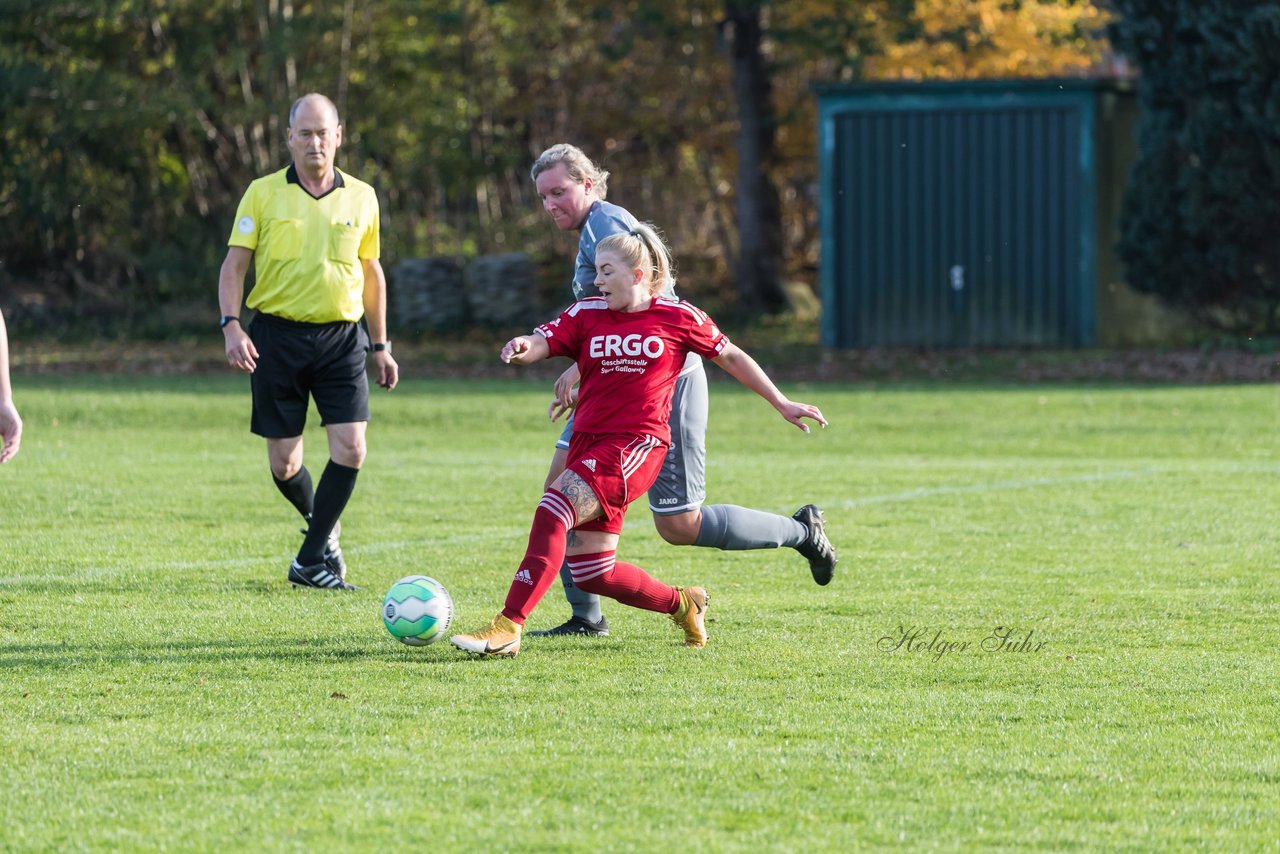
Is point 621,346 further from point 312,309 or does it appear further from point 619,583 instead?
point 312,309

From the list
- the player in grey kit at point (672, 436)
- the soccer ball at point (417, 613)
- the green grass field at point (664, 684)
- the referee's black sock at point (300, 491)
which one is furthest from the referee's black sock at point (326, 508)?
the soccer ball at point (417, 613)

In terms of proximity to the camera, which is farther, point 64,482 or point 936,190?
point 936,190

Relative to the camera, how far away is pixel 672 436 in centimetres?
689

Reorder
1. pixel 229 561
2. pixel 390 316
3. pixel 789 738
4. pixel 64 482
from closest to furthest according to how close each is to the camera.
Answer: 1. pixel 789 738
2. pixel 229 561
3. pixel 64 482
4. pixel 390 316

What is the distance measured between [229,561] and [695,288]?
23.0 m

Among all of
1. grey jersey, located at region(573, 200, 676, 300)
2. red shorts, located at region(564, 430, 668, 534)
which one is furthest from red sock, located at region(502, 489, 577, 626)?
grey jersey, located at region(573, 200, 676, 300)

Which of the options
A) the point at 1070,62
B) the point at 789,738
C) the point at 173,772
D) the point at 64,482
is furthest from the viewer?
the point at 1070,62

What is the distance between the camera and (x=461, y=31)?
102 feet

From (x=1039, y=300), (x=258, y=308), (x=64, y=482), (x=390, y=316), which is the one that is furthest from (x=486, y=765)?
(x=390, y=316)

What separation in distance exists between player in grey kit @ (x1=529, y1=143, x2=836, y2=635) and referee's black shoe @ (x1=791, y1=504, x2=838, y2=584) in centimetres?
21

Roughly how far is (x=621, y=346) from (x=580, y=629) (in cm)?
119

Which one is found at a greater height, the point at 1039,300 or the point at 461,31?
the point at 461,31

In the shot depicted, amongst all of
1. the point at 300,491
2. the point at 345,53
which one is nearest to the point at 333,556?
the point at 300,491

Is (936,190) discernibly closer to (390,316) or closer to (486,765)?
(390,316)
